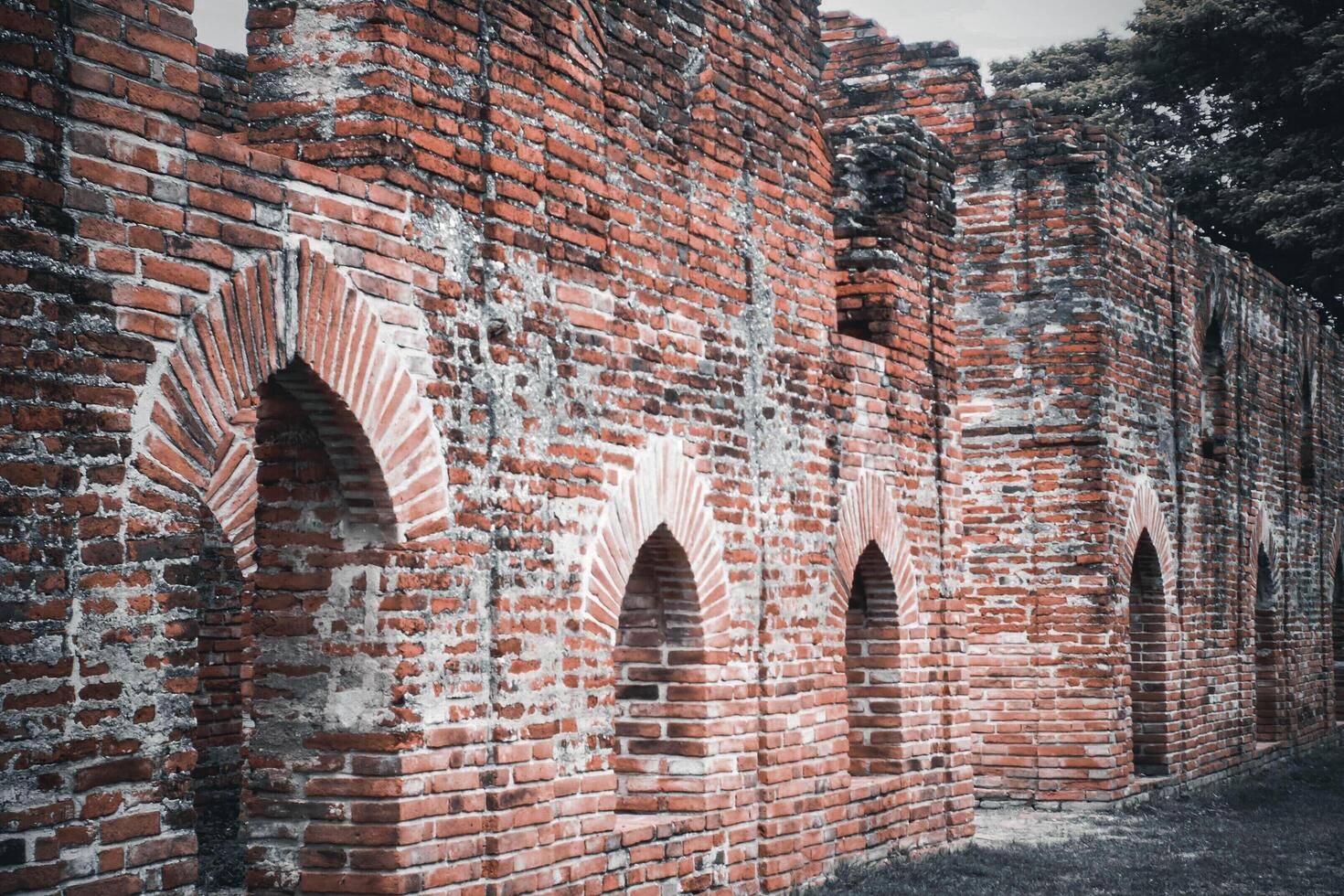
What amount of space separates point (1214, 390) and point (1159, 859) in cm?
732

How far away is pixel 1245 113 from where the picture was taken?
23.2 m

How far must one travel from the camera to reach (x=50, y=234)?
4.08m

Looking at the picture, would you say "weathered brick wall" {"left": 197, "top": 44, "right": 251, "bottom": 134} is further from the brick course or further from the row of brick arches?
the row of brick arches

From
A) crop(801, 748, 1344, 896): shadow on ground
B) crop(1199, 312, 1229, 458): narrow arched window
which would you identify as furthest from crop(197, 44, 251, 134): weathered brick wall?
crop(1199, 312, 1229, 458): narrow arched window

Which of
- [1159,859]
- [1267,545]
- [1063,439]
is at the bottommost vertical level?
[1159,859]

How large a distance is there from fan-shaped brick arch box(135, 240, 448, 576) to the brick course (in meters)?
0.02

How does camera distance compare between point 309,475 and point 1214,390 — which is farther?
point 1214,390

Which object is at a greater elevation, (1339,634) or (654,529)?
(654,529)

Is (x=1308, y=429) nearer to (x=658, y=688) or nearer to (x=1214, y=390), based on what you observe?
(x=1214, y=390)

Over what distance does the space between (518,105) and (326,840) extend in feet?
9.55

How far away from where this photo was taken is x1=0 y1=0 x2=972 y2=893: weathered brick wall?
4152 millimetres

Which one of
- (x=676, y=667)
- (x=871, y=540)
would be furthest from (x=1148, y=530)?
(x=676, y=667)

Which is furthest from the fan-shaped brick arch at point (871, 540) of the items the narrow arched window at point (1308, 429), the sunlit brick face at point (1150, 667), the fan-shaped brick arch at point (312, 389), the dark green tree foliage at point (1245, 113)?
the dark green tree foliage at point (1245, 113)

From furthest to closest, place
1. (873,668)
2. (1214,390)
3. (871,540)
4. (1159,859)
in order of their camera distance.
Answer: (1214,390) → (1159,859) → (873,668) → (871,540)
